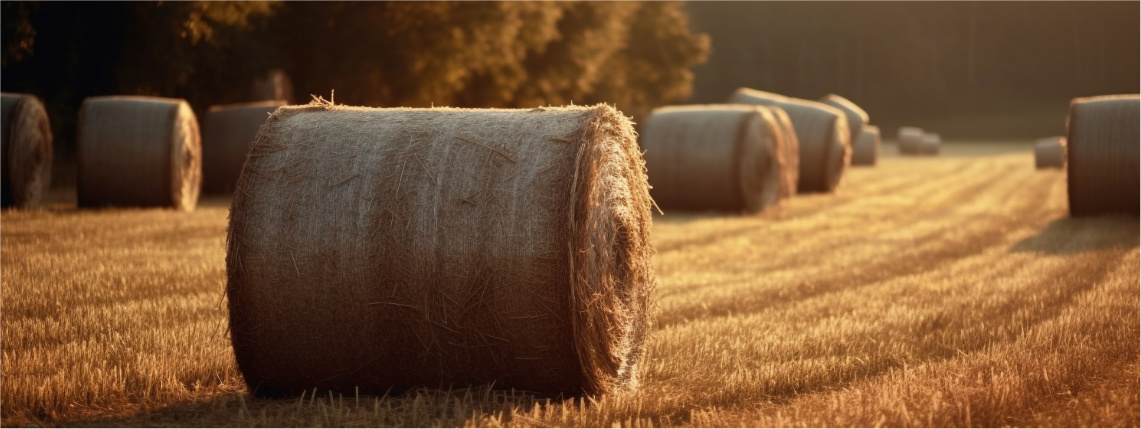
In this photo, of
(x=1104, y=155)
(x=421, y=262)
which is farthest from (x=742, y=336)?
(x=1104, y=155)

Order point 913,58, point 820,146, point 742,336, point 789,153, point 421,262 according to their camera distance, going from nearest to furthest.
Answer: point 421,262, point 742,336, point 789,153, point 820,146, point 913,58

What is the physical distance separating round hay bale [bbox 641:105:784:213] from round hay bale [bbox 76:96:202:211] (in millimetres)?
6229

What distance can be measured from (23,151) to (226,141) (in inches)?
172

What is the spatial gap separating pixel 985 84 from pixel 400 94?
229 ft

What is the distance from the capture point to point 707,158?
16766 millimetres

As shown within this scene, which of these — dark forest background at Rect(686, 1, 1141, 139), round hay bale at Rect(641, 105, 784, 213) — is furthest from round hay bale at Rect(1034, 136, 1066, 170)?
dark forest background at Rect(686, 1, 1141, 139)

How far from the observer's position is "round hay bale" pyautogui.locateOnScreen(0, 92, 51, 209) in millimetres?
14203

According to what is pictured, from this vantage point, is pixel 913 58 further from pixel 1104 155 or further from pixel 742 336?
pixel 742 336

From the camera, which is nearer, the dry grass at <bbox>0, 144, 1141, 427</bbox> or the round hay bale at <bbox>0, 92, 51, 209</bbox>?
the dry grass at <bbox>0, 144, 1141, 427</bbox>

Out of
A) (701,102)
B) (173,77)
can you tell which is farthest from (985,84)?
(173,77)

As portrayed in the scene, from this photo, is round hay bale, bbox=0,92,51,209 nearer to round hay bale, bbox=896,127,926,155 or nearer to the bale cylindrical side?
the bale cylindrical side

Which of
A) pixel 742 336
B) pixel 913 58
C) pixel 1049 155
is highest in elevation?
pixel 913 58

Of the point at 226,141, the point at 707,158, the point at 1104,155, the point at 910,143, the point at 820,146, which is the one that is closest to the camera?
the point at 1104,155

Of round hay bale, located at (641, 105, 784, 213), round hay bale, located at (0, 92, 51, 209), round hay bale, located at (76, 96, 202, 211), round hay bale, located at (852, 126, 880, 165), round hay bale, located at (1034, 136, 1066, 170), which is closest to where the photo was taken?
round hay bale, located at (0, 92, 51, 209)
